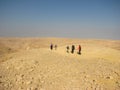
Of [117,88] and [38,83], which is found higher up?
[38,83]

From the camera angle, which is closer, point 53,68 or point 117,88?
point 117,88

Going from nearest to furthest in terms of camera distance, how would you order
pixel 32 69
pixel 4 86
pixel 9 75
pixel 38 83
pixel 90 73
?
1. pixel 4 86
2. pixel 38 83
3. pixel 9 75
4. pixel 32 69
5. pixel 90 73

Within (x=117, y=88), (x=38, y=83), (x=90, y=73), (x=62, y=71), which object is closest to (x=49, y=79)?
(x=38, y=83)

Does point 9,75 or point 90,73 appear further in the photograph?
point 90,73

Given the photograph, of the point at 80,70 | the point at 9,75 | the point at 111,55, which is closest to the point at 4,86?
the point at 9,75

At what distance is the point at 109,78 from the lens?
13102 mm

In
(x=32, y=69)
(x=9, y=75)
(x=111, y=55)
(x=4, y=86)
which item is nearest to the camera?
(x=4, y=86)

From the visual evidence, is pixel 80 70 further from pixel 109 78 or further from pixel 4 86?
pixel 4 86

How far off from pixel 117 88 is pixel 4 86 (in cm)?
777

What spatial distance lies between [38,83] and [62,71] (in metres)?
3.11

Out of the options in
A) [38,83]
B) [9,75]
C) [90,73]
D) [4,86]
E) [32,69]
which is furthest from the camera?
[90,73]

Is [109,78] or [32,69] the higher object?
[32,69]

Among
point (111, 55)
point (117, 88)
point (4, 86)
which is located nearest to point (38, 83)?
point (4, 86)

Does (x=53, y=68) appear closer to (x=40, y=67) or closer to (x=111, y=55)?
(x=40, y=67)
